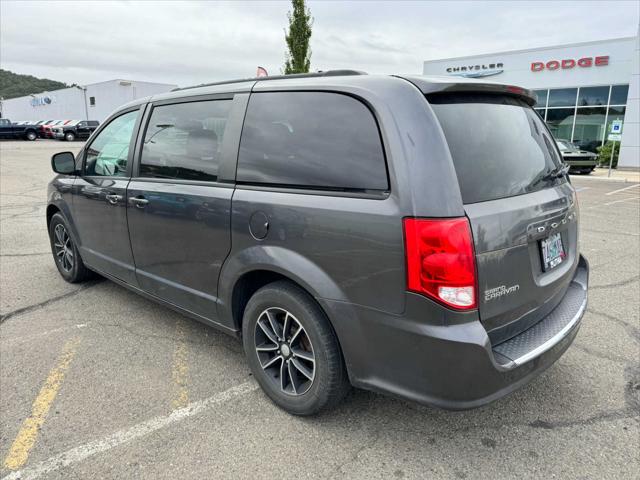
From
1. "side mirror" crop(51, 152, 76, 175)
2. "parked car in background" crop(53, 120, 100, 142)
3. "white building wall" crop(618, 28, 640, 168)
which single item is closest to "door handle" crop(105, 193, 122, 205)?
"side mirror" crop(51, 152, 76, 175)

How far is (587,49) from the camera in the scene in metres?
22.5

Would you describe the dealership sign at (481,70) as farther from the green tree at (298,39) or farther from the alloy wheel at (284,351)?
the alloy wheel at (284,351)

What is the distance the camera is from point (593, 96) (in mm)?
22953

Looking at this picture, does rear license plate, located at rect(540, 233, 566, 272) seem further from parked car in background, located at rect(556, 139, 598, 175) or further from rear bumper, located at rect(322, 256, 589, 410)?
parked car in background, located at rect(556, 139, 598, 175)

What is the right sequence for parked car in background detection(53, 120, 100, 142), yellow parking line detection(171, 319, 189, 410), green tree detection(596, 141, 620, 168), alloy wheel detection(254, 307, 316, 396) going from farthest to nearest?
parked car in background detection(53, 120, 100, 142), green tree detection(596, 141, 620, 168), yellow parking line detection(171, 319, 189, 410), alloy wheel detection(254, 307, 316, 396)

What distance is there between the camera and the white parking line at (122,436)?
2.26 m

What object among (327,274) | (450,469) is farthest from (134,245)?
(450,469)

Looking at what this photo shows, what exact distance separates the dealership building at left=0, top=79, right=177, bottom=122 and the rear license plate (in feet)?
126

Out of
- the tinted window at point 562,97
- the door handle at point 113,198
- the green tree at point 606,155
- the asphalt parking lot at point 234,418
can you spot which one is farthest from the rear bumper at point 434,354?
the tinted window at point 562,97

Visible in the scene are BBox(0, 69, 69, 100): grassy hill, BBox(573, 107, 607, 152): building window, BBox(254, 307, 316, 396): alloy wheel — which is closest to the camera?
BBox(254, 307, 316, 396): alloy wheel

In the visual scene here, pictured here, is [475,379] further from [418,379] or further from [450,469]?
[450,469]

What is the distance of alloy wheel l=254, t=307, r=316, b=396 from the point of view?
2566 mm

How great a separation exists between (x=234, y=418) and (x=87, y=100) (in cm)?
5712

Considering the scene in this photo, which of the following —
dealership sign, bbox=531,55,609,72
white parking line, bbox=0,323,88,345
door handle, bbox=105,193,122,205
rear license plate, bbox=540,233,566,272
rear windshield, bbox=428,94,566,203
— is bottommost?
white parking line, bbox=0,323,88,345
